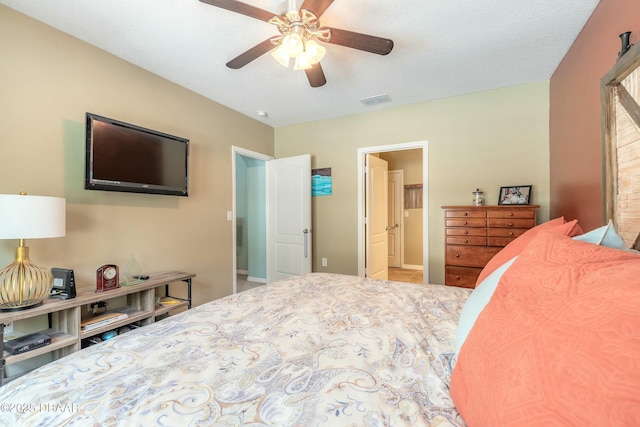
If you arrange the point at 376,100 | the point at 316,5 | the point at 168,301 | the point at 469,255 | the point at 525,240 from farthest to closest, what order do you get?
the point at 376,100 < the point at 469,255 < the point at 168,301 < the point at 316,5 < the point at 525,240

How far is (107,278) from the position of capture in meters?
2.09

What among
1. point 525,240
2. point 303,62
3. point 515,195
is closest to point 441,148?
point 515,195

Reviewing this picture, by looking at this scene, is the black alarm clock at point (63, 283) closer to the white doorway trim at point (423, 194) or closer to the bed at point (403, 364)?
the bed at point (403, 364)

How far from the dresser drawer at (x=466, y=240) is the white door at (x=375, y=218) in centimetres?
124

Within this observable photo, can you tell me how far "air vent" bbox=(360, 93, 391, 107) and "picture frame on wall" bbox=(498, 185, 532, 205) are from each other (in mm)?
1677

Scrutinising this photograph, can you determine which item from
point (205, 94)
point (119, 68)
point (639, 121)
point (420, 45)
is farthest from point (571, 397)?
point (205, 94)

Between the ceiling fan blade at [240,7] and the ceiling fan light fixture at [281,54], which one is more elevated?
the ceiling fan blade at [240,7]

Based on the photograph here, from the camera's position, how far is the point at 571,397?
0.43 meters

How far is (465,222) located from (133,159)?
322 centimetres

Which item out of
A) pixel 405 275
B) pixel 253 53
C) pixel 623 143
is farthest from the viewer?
pixel 405 275

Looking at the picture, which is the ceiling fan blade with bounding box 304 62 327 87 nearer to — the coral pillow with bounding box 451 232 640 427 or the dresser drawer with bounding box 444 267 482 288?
the coral pillow with bounding box 451 232 640 427

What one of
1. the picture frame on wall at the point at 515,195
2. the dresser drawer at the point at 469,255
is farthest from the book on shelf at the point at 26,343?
the picture frame on wall at the point at 515,195

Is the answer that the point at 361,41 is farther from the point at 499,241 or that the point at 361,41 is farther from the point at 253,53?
the point at 499,241

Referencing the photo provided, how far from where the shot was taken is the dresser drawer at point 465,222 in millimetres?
2771
